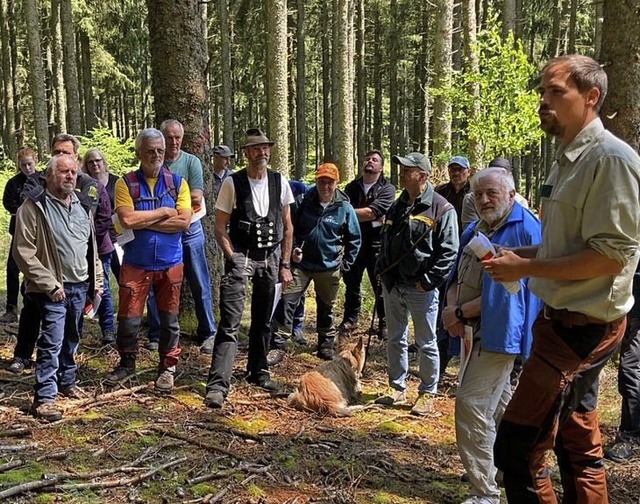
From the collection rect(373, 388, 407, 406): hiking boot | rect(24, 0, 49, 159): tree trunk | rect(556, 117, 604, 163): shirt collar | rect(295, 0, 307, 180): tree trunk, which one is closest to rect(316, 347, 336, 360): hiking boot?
rect(373, 388, 407, 406): hiking boot

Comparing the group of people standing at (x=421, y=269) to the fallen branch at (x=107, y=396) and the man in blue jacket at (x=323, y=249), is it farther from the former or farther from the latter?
the fallen branch at (x=107, y=396)

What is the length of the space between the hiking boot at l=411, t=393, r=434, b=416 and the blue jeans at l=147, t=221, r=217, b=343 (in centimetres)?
236

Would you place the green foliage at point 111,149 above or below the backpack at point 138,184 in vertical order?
above

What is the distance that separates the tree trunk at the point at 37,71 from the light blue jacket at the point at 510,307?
618 inches

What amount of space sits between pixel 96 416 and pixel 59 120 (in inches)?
770

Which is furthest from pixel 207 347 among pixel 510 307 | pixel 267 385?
pixel 510 307

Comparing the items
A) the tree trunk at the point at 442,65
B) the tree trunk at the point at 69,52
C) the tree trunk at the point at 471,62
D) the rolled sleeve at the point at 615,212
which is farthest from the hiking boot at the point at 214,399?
the tree trunk at the point at 69,52

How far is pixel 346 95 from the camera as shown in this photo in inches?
693

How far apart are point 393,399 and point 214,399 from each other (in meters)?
1.79

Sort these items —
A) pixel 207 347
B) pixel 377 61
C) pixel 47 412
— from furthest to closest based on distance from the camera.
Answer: pixel 377 61
pixel 207 347
pixel 47 412

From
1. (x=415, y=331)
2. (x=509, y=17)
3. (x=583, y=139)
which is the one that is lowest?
(x=415, y=331)

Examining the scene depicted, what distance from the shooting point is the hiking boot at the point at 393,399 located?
19.1 feet

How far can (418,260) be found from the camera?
544 cm

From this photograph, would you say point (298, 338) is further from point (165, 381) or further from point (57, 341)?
point (57, 341)
